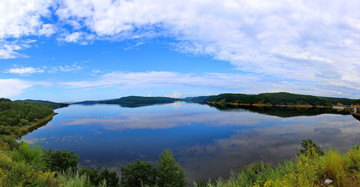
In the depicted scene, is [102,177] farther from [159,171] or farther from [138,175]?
[159,171]

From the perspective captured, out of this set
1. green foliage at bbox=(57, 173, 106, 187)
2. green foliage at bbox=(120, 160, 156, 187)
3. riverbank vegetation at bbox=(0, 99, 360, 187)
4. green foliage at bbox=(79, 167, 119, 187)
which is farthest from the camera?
green foliage at bbox=(79, 167, 119, 187)

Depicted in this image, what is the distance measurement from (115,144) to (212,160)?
36.2 m

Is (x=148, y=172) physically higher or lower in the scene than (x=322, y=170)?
lower

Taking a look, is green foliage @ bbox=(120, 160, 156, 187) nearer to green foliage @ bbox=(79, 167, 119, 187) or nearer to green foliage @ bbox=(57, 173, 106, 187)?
green foliage @ bbox=(79, 167, 119, 187)

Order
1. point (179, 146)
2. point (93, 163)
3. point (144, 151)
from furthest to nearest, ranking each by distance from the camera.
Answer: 1. point (179, 146)
2. point (144, 151)
3. point (93, 163)

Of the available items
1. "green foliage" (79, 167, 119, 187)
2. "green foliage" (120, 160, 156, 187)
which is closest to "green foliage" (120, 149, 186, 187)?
"green foliage" (120, 160, 156, 187)

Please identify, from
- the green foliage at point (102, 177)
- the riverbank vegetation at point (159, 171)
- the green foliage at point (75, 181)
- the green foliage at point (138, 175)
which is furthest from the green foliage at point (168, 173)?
the green foliage at point (75, 181)

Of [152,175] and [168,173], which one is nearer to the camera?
[168,173]

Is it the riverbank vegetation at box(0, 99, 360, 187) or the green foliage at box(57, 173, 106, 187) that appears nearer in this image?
the riverbank vegetation at box(0, 99, 360, 187)

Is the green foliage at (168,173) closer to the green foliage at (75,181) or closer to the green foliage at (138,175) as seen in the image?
the green foliage at (138,175)

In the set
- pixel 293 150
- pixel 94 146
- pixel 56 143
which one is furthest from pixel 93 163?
pixel 293 150

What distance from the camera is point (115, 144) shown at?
6231 cm

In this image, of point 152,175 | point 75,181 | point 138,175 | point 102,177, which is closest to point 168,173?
point 152,175

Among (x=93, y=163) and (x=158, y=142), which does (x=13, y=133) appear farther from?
(x=158, y=142)
